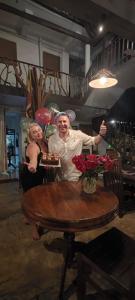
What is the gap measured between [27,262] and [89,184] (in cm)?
110

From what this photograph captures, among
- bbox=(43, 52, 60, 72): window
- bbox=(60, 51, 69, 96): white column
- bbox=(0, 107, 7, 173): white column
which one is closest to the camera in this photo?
bbox=(0, 107, 7, 173): white column

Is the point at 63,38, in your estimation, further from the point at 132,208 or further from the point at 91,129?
the point at 132,208

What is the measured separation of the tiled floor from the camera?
1558mm

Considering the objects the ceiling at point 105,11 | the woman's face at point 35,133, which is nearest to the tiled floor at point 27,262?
the woman's face at point 35,133

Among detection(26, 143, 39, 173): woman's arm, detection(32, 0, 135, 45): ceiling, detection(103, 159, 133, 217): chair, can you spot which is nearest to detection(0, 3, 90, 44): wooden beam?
detection(32, 0, 135, 45): ceiling

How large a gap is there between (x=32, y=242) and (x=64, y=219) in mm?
1373

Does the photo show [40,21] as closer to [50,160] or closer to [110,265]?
[50,160]

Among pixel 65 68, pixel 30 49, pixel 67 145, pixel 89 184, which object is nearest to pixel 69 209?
pixel 89 184

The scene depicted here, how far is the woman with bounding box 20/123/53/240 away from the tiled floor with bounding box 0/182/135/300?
8.7 inches

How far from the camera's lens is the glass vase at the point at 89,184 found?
1596 mm

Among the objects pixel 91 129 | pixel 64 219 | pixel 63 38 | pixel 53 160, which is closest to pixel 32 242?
pixel 53 160

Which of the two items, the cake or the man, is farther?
the man

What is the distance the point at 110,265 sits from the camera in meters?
1.14

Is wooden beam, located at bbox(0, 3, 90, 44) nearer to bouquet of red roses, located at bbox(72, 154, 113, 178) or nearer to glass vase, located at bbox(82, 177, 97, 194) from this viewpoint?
bouquet of red roses, located at bbox(72, 154, 113, 178)
